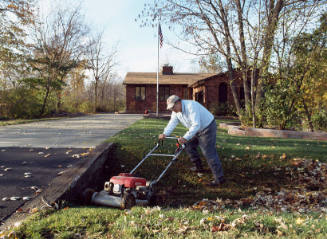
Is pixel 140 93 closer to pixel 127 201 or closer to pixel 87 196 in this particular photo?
pixel 87 196

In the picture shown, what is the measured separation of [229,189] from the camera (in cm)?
561

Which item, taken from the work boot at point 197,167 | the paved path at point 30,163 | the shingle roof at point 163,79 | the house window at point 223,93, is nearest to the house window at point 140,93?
the shingle roof at point 163,79

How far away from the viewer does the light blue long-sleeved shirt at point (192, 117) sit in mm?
4957

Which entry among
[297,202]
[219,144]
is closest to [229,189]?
[297,202]

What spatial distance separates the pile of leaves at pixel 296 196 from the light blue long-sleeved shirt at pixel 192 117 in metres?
1.32

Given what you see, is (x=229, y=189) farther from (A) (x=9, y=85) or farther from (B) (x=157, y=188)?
(A) (x=9, y=85)

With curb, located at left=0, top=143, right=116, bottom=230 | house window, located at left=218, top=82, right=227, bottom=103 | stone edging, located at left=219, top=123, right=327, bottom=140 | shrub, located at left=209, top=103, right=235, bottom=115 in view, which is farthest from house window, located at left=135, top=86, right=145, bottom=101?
curb, located at left=0, top=143, right=116, bottom=230

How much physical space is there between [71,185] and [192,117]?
7.78 feet

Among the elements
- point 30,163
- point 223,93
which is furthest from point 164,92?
point 30,163

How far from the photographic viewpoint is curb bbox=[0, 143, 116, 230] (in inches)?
142

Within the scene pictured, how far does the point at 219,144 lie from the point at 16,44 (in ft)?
60.4

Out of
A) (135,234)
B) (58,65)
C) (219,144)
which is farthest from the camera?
(58,65)

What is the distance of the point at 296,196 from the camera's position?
5.24 metres

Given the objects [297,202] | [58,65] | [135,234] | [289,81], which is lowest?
[297,202]
